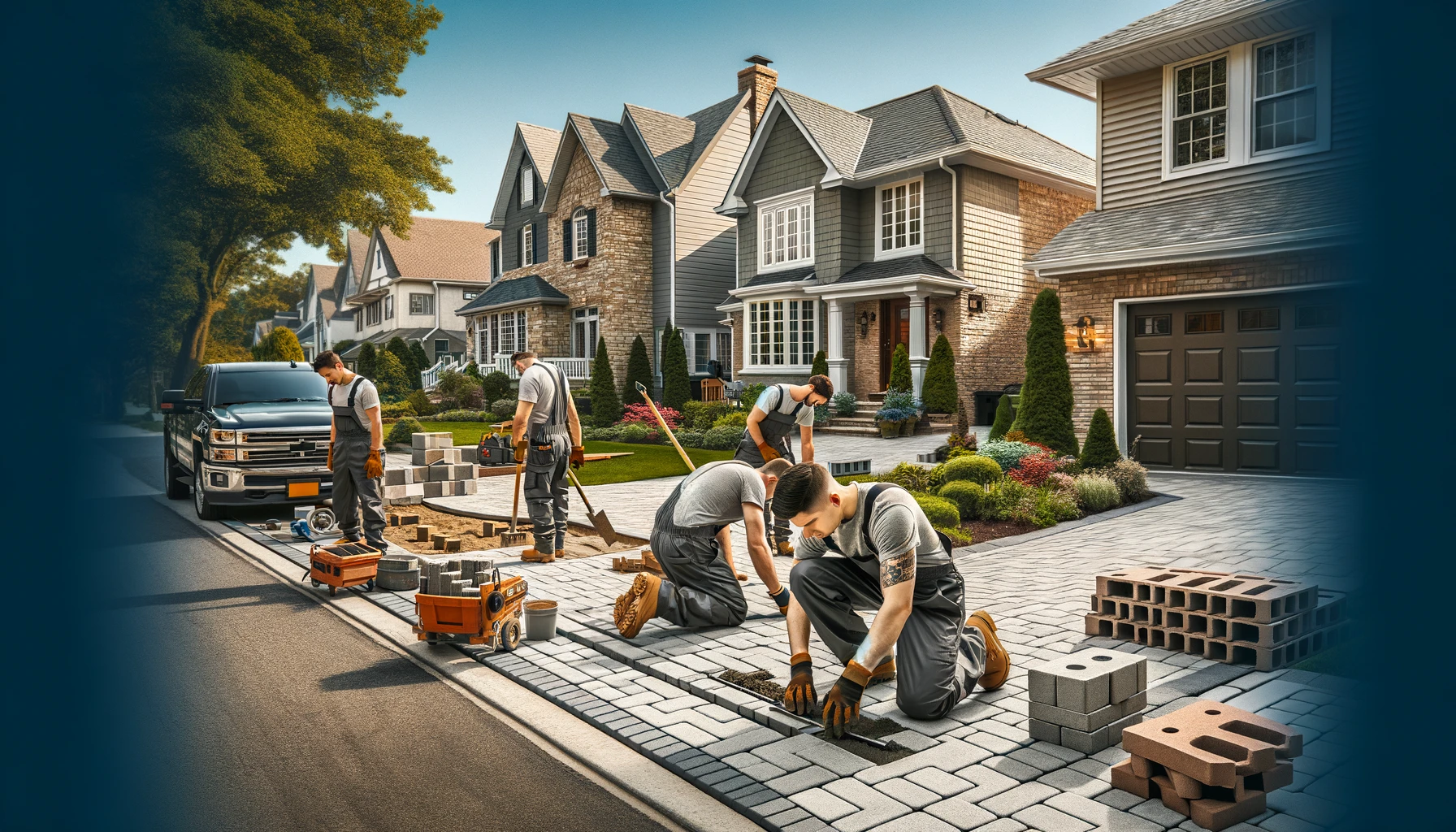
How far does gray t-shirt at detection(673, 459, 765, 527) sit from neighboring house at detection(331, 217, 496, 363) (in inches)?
1384

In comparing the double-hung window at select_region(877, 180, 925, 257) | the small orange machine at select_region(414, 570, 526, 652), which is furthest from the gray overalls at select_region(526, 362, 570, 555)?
the double-hung window at select_region(877, 180, 925, 257)

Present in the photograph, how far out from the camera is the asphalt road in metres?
3.57

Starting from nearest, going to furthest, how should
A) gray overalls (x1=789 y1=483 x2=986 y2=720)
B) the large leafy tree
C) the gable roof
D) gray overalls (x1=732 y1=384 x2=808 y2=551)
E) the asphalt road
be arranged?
the large leafy tree, the asphalt road, gray overalls (x1=789 y1=483 x2=986 y2=720), gray overalls (x1=732 y1=384 x2=808 y2=551), the gable roof

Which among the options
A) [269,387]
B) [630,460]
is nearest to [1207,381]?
[630,460]

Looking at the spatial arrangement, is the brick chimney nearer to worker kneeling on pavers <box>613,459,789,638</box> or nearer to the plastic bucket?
worker kneeling on pavers <box>613,459,789,638</box>

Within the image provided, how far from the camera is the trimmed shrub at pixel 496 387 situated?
2688 cm

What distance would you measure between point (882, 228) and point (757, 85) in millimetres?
8524

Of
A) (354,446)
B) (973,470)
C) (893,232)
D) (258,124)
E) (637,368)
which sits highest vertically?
(893,232)

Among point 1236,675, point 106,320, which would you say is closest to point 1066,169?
point 1236,675

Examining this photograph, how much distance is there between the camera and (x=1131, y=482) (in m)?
11.2

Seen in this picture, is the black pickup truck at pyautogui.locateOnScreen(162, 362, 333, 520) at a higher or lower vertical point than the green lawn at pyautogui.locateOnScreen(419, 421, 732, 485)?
higher

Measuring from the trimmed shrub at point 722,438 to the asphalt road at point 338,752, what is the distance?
1344cm

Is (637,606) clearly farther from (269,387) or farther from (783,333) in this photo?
(783,333)

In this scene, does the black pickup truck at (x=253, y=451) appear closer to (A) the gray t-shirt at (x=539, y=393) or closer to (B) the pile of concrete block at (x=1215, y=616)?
(A) the gray t-shirt at (x=539, y=393)
